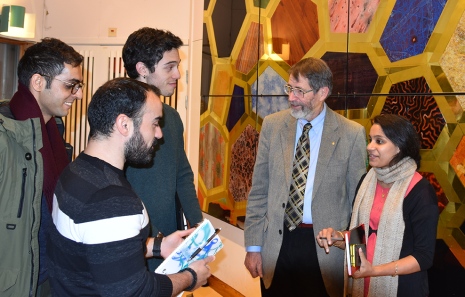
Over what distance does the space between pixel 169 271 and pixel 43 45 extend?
1228 millimetres

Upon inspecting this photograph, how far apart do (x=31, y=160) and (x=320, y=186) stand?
1386mm

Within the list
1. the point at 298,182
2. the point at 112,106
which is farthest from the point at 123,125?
the point at 298,182

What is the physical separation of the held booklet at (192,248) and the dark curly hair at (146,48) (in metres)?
1.00

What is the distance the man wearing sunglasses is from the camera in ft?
6.31

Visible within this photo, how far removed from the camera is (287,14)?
13.6 feet

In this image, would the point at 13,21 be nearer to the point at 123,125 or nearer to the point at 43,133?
the point at 43,133

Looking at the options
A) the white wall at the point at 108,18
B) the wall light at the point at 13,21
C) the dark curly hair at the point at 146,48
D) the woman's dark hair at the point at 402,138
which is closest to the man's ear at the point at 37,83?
the dark curly hair at the point at 146,48

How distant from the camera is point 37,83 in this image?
7.30 ft

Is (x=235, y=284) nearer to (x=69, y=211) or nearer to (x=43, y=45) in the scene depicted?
(x=43, y=45)

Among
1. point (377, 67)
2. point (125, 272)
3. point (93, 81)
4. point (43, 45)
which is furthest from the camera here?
point (93, 81)

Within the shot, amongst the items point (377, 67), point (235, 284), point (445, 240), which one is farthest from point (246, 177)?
point (445, 240)

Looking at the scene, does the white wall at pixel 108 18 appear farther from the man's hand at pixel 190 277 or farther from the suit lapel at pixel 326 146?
the man's hand at pixel 190 277

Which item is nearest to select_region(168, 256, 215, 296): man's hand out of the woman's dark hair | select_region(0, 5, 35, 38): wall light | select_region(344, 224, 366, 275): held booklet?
select_region(344, 224, 366, 275): held booklet

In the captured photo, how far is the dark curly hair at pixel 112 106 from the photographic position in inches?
63.4
